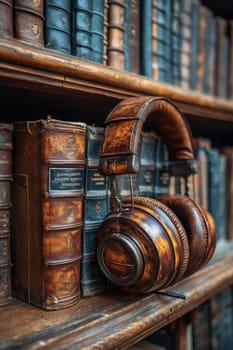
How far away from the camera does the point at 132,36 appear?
26.5 inches

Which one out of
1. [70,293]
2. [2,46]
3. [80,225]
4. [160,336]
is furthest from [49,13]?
[160,336]

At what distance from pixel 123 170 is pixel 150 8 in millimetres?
395

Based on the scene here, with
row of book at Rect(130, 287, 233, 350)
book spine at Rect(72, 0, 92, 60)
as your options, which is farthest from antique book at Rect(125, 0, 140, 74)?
row of book at Rect(130, 287, 233, 350)

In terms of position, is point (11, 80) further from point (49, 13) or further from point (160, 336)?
point (160, 336)

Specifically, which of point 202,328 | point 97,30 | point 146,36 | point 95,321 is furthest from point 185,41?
point 202,328

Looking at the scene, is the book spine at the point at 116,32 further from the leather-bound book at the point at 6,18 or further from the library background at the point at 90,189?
the leather-bound book at the point at 6,18

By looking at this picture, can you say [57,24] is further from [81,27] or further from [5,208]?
[5,208]

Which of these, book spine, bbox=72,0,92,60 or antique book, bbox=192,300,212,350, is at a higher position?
book spine, bbox=72,0,92,60

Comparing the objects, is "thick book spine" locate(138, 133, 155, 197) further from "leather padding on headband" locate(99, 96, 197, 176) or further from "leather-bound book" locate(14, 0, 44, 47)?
"leather-bound book" locate(14, 0, 44, 47)

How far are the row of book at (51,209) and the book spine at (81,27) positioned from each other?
127mm

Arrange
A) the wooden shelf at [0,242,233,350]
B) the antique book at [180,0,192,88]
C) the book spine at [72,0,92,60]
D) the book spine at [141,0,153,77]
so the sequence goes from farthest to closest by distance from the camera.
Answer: the antique book at [180,0,192,88] → the book spine at [141,0,153,77] → the book spine at [72,0,92,60] → the wooden shelf at [0,242,233,350]

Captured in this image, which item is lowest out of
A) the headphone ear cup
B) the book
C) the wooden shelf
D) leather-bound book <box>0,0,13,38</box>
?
the book

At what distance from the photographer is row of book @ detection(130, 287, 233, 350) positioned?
72 centimetres

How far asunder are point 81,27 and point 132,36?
0.49 ft
